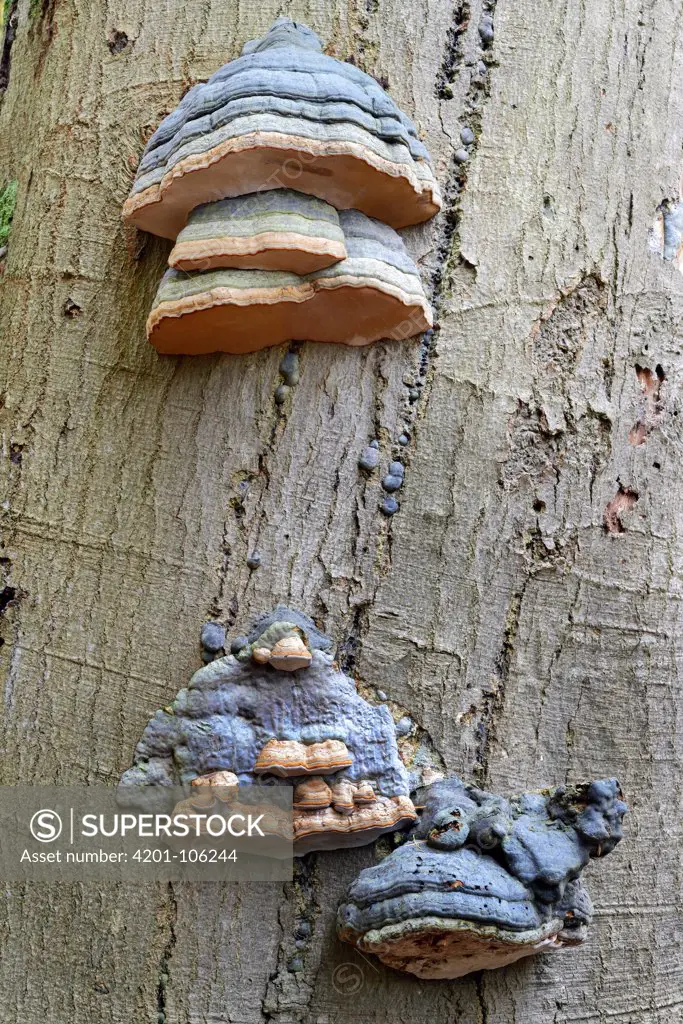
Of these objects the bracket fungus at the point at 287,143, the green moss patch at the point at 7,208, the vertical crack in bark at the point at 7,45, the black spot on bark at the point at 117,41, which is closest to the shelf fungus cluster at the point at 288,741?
the bracket fungus at the point at 287,143

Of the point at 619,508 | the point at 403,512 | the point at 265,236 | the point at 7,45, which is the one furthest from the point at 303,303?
the point at 7,45

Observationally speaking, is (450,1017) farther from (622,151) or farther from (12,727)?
(622,151)

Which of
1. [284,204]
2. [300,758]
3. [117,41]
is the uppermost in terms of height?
→ [117,41]

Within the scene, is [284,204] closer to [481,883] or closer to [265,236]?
[265,236]

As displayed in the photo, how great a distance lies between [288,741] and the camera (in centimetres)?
142

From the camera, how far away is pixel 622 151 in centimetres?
184

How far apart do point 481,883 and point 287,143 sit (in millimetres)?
1221

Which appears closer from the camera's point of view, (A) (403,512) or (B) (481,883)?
(B) (481,883)

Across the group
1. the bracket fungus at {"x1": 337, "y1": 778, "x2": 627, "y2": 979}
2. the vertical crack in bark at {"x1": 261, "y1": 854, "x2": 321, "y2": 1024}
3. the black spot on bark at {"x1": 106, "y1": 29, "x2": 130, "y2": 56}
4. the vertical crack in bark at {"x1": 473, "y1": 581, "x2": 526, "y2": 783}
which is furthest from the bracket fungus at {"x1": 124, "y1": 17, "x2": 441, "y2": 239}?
the vertical crack in bark at {"x1": 261, "y1": 854, "x2": 321, "y2": 1024}

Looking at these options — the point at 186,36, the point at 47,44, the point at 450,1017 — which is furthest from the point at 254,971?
the point at 47,44

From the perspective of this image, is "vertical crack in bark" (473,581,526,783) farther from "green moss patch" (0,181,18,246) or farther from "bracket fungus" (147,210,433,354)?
"green moss patch" (0,181,18,246)

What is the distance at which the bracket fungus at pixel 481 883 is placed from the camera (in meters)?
1.30

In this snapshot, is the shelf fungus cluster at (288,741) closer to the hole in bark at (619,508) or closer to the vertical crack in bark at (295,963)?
the vertical crack in bark at (295,963)

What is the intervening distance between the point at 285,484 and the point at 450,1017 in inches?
38.3
